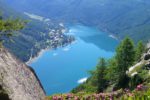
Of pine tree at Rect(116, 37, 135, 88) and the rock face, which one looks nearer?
the rock face

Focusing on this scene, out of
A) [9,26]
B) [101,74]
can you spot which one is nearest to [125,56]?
[101,74]

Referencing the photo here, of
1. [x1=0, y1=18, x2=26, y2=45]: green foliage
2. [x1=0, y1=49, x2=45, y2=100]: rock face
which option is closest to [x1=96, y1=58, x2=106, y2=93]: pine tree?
[x1=0, y1=49, x2=45, y2=100]: rock face

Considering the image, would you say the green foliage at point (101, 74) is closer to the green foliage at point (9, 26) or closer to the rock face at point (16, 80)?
the rock face at point (16, 80)

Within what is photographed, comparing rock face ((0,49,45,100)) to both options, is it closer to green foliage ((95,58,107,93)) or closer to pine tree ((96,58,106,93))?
pine tree ((96,58,106,93))

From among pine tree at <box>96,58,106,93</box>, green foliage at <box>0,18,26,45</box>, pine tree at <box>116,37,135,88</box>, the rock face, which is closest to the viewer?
the rock face

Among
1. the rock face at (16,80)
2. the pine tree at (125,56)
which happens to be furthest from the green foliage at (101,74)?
the rock face at (16,80)

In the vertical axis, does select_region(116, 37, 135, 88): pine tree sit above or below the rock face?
above

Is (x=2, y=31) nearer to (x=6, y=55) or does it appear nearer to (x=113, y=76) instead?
(x=6, y=55)

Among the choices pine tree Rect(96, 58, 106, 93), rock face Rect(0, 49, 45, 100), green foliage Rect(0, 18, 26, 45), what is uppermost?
pine tree Rect(96, 58, 106, 93)
